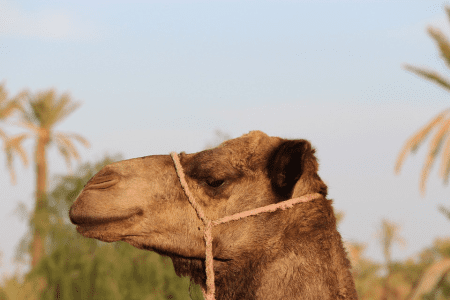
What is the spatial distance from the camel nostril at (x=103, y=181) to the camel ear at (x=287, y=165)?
108 cm

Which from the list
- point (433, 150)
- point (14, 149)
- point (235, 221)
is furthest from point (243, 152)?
point (14, 149)

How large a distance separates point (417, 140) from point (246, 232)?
1941 centimetres

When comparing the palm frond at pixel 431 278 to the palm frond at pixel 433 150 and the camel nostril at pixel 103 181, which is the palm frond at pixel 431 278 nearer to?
the palm frond at pixel 433 150

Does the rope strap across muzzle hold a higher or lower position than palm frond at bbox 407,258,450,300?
higher

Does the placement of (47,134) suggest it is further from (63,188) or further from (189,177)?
(189,177)

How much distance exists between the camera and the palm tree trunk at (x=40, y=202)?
16.7 meters

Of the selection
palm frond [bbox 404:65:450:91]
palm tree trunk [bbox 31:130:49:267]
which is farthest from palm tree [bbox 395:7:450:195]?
palm tree trunk [bbox 31:130:49:267]

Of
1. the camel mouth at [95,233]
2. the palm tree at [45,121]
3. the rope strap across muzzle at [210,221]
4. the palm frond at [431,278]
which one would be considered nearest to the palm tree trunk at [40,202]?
the palm tree at [45,121]

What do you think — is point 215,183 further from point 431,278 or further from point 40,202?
point 431,278

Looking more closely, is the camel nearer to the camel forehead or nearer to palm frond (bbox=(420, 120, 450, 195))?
the camel forehead

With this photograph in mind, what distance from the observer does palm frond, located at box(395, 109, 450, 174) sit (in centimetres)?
2059

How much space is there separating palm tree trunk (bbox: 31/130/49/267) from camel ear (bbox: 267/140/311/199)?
1349cm

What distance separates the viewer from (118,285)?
13.5 meters

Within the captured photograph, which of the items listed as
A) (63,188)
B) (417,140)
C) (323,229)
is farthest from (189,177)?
(417,140)
